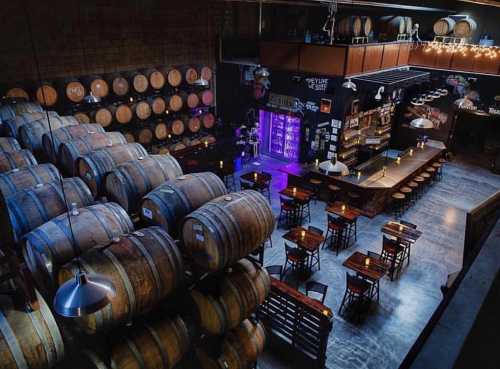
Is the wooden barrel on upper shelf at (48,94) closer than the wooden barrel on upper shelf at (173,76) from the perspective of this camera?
Yes

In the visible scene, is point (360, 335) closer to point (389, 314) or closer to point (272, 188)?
point (389, 314)

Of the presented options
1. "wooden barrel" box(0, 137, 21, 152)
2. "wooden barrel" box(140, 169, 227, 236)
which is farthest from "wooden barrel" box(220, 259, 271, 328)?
"wooden barrel" box(0, 137, 21, 152)

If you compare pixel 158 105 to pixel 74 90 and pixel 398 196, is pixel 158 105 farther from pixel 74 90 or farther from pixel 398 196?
pixel 398 196

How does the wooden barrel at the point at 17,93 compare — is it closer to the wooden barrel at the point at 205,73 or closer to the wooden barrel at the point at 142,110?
the wooden barrel at the point at 142,110

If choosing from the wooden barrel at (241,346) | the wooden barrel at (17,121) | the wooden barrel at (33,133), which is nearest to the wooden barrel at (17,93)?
the wooden barrel at (17,121)

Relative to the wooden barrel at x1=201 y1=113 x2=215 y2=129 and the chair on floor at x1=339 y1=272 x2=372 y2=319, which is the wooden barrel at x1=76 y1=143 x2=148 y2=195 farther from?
the wooden barrel at x1=201 y1=113 x2=215 y2=129

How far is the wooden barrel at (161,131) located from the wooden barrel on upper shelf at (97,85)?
179 cm

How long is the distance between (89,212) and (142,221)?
0.83 metres

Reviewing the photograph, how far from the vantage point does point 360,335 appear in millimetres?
6004

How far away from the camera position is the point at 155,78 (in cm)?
1056

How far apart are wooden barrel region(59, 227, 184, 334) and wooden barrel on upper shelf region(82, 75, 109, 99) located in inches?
272

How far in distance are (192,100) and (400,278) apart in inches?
306

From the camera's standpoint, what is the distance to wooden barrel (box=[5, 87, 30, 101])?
8.16 m

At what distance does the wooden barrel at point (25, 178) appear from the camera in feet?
15.4
